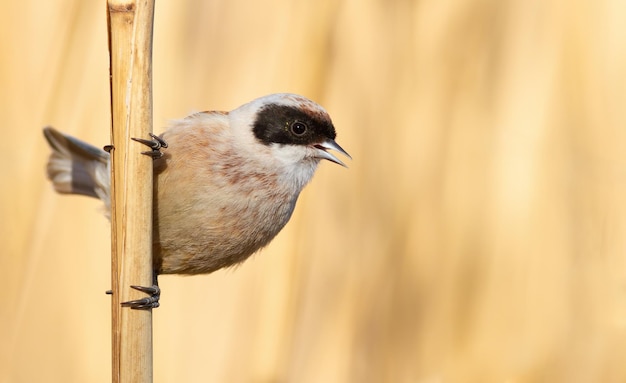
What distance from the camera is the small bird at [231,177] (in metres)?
2.07

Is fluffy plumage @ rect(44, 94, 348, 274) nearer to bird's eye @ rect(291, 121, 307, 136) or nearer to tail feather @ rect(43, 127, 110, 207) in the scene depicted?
bird's eye @ rect(291, 121, 307, 136)

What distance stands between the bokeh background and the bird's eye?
Result: 32cm

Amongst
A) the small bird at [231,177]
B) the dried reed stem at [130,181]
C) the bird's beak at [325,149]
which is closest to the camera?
the dried reed stem at [130,181]

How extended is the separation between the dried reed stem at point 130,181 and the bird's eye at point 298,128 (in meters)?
0.63

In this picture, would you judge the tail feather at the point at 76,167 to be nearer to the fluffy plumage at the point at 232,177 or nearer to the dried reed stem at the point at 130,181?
the fluffy plumage at the point at 232,177

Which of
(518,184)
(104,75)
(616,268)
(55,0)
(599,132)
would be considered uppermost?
(55,0)

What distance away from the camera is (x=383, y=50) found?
100 inches

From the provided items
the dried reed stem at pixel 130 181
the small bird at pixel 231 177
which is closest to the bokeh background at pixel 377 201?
the small bird at pixel 231 177

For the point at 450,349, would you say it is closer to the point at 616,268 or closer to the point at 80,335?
the point at 616,268

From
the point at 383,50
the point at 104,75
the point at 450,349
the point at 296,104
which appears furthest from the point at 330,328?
the point at 104,75

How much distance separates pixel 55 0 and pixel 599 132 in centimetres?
188

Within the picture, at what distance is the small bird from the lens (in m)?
2.07

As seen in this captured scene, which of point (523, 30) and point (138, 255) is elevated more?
point (523, 30)

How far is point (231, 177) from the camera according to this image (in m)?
2.11
